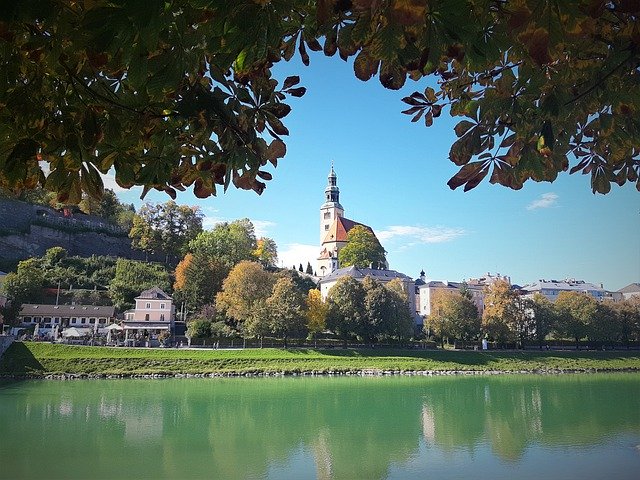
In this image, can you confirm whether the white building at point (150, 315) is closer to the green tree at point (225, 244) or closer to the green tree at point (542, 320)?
the green tree at point (225, 244)

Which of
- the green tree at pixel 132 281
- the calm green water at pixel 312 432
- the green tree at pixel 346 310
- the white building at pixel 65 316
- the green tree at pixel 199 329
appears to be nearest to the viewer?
the calm green water at pixel 312 432

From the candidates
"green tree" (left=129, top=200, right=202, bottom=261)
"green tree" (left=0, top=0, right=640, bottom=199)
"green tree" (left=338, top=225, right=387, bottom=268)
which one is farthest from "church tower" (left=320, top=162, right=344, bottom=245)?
"green tree" (left=0, top=0, right=640, bottom=199)

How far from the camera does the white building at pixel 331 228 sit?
70.0 m

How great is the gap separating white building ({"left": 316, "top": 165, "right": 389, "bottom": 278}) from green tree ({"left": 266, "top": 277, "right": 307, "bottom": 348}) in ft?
100.0

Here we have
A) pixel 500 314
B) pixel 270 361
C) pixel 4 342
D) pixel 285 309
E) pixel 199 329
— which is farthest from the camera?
pixel 500 314

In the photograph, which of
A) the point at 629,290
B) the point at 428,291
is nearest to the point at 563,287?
the point at 629,290

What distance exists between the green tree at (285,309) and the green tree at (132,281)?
1529 cm

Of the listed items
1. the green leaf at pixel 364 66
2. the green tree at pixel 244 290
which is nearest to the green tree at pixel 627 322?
the green tree at pixel 244 290

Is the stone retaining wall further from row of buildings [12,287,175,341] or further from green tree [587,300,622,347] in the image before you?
green tree [587,300,622,347]

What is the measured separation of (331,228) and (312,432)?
60574 mm

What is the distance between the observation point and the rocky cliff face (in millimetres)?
47906

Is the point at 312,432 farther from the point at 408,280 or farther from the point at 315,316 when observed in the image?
the point at 408,280

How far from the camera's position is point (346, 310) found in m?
37.4

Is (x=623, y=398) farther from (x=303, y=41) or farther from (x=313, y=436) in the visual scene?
(x=303, y=41)
